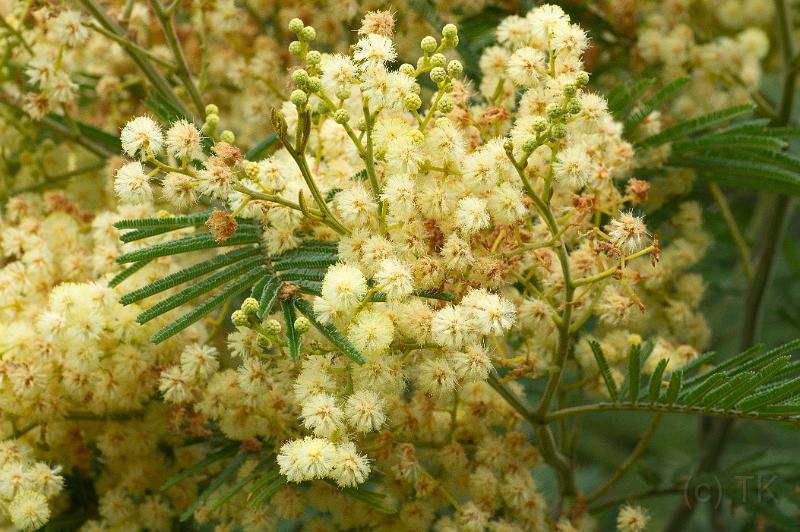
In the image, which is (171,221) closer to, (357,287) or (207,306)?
(207,306)

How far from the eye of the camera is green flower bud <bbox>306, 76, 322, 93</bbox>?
1.88 m

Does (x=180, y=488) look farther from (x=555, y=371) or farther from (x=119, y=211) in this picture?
(x=555, y=371)

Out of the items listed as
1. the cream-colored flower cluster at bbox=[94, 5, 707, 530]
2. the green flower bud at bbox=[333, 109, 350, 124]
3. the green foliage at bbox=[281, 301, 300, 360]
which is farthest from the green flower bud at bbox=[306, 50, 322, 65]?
the green foliage at bbox=[281, 301, 300, 360]

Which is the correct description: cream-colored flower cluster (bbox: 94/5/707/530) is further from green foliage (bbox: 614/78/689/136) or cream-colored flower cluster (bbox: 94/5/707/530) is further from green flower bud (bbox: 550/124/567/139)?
green foliage (bbox: 614/78/689/136)

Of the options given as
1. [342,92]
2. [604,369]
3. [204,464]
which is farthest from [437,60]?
[204,464]

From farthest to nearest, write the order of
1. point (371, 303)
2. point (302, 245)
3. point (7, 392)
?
point (7, 392) → point (302, 245) → point (371, 303)

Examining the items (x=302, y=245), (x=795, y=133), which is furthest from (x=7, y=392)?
(x=795, y=133)

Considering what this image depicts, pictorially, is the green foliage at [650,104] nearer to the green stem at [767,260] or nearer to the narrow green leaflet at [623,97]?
the narrow green leaflet at [623,97]

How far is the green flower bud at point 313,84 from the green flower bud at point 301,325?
450 millimetres

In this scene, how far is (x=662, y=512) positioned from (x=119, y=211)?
251cm

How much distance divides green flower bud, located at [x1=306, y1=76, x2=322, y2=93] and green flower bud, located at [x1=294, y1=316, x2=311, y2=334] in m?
0.45

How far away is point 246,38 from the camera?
10.2 feet

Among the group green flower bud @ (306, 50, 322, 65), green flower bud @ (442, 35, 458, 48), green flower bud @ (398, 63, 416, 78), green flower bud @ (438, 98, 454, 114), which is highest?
green flower bud @ (442, 35, 458, 48)

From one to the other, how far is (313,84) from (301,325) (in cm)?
47
